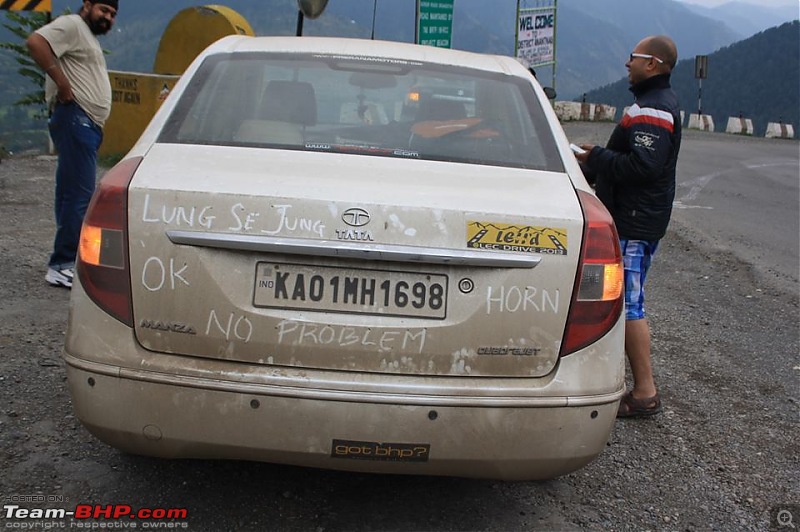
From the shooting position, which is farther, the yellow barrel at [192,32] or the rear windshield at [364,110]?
the yellow barrel at [192,32]

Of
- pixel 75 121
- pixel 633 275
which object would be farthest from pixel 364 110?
pixel 75 121

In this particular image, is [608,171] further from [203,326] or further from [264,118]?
[203,326]

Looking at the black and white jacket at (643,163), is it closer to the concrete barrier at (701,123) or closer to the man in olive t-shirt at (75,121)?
the man in olive t-shirt at (75,121)

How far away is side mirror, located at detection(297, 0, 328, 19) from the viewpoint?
8.20 metres

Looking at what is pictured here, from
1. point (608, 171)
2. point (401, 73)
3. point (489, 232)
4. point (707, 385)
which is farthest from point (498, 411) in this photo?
point (707, 385)

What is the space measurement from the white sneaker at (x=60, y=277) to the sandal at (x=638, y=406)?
362cm

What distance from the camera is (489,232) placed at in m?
2.46

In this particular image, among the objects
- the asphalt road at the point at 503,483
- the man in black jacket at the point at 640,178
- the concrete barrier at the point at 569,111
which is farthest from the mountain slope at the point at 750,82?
the man in black jacket at the point at 640,178

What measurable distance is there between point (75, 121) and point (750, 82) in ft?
403

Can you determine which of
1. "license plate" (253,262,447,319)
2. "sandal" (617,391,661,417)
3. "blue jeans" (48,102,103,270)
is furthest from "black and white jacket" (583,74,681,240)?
"blue jeans" (48,102,103,270)

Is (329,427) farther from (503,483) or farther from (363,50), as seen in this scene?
(363,50)

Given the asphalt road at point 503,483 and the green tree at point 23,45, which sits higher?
the green tree at point 23,45

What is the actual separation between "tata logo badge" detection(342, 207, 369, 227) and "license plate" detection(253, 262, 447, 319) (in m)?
0.14

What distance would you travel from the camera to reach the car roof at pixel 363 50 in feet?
11.3
